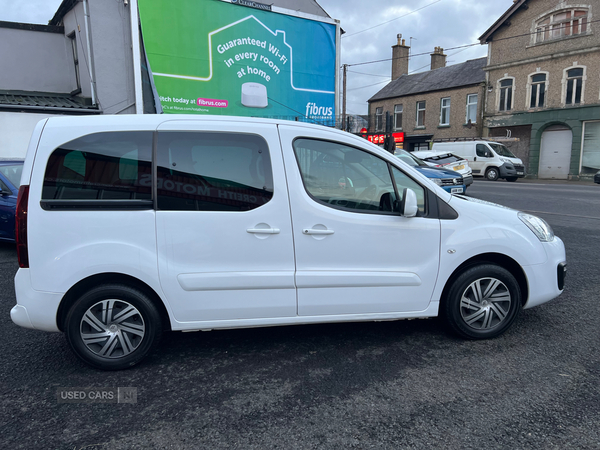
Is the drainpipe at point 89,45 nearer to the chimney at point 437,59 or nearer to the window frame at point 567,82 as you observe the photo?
the window frame at point 567,82

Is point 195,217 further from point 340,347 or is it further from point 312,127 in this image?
point 340,347

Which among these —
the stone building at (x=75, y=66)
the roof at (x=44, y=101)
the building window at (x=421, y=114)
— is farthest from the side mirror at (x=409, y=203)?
the building window at (x=421, y=114)

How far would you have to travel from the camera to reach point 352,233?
Answer: 3268 mm

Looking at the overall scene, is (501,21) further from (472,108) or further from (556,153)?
(556,153)

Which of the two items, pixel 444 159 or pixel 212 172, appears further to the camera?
pixel 444 159

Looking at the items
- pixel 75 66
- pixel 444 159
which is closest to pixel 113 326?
pixel 75 66

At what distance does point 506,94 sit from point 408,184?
103 feet

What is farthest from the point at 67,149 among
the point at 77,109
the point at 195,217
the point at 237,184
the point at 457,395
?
the point at 77,109

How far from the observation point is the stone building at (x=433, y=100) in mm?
32625

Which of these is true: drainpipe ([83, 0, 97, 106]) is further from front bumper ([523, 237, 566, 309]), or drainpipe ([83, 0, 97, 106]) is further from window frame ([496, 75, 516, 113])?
window frame ([496, 75, 516, 113])

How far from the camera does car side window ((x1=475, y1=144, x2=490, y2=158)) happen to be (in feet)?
83.4

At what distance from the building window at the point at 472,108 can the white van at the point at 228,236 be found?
105ft

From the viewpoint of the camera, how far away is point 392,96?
38.4 m

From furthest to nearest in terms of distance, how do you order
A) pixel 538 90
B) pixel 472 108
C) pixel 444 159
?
pixel 472 108
pixel 538 90
pixel 444 159
